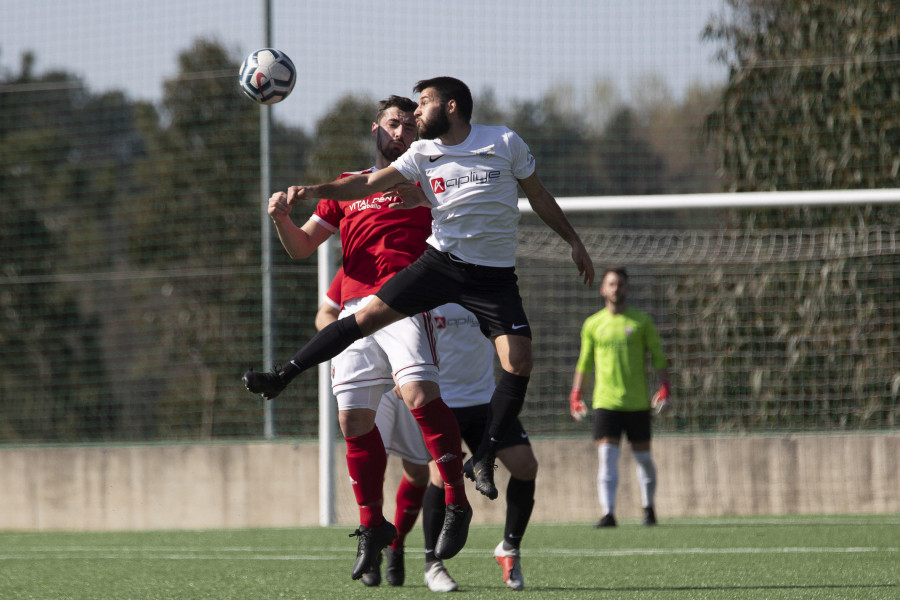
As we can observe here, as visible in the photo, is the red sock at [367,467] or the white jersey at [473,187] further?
the red sock at [367,467]

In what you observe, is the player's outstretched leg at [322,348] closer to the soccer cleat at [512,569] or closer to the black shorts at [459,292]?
the black shorts at [459,292]

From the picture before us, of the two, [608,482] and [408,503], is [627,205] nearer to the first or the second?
[608,482]

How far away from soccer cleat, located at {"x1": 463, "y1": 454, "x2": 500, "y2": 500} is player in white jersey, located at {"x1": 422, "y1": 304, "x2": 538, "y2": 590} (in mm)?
732

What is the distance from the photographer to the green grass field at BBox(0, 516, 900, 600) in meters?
5.44

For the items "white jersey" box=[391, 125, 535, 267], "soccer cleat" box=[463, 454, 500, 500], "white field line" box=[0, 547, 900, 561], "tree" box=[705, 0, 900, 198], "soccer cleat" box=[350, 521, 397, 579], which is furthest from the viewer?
"tree" box=[705, 0, 900, 198]

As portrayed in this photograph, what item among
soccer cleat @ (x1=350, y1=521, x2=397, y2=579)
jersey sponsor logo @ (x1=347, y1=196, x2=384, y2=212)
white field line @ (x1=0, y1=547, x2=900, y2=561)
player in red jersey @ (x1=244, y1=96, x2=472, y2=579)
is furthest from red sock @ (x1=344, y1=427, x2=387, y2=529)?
white field line @ (x1=0, y1=547, x2=900, y2=561)

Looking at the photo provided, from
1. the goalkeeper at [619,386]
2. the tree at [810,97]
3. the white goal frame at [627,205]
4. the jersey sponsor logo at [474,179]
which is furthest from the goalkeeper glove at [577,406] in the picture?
the tree at [810,97]

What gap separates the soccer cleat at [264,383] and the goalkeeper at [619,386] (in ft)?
15.8

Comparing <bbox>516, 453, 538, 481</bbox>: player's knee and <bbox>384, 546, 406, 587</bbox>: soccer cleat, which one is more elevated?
<bbox>516, 453, 538, 481</bbox>: player's knee

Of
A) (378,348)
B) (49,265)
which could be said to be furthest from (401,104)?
(49,265)

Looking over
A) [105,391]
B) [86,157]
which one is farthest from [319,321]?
[86,157]

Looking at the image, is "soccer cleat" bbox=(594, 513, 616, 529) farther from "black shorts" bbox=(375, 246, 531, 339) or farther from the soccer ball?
the soccer ball

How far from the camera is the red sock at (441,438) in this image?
509cm

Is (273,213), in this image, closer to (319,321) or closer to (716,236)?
(319,321)
